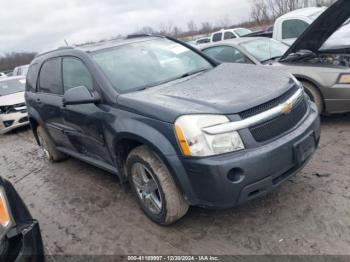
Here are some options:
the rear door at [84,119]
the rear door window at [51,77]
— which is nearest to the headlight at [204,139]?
the rear door at [84,119]

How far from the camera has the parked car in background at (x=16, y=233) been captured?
206cm

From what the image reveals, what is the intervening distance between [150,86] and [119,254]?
5.35 feet

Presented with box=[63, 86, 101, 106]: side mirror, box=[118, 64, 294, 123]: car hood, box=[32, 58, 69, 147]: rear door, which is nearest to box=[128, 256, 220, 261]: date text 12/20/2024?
box=[118, 64, 294, 123]: car hood

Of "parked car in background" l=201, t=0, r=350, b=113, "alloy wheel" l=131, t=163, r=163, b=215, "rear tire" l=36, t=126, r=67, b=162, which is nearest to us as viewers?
"alloy wheel" l=131, t=163, r=163, b=215

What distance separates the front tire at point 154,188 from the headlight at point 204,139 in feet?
1.23

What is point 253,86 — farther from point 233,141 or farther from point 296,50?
point 296,50

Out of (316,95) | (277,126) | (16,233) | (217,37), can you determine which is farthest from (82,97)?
(217,37)

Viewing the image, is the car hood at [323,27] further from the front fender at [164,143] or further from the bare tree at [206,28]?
the bare tree at [206,28]

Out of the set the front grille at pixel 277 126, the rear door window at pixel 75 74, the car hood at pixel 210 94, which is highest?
the rear door window at pixel 75 74

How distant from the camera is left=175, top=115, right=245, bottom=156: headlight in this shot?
8.55 feet

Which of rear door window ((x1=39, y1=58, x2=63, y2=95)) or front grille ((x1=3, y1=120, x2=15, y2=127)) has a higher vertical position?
rear door window ((x1=39, y1=58, x2=63, y2=95))

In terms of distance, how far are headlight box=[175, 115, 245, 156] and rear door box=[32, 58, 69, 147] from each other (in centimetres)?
220

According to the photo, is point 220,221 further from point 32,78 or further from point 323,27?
point 32,78

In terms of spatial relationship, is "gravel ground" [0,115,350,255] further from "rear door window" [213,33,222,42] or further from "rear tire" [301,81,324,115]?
"rear door window" [213,33,222,42]
